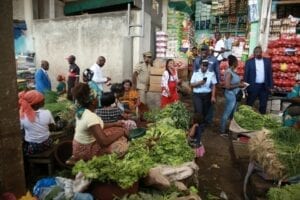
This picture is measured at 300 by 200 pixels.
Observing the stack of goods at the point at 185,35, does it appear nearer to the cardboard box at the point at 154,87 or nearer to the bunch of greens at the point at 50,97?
the cardboard box at the point at 154,87

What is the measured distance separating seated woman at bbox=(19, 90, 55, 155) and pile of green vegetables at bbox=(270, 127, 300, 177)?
3.39m

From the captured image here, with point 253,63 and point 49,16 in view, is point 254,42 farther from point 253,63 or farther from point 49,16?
point 49,16

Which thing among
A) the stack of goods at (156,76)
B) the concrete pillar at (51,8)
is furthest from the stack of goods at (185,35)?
the concrete pillar at (51,8)

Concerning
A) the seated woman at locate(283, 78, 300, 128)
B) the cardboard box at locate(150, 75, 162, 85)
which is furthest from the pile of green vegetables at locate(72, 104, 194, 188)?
the cardboard box at locate(150, 75, 162, 85)

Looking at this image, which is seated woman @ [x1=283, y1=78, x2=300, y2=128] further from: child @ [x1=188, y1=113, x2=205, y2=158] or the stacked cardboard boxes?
the stacked cardboard boxes

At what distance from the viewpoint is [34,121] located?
16.3ft

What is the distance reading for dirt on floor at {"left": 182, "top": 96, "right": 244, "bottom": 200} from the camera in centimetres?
529

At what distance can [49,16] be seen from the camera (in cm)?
1414

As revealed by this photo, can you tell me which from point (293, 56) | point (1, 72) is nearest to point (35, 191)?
point (1, 72)

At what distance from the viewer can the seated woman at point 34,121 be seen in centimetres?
490

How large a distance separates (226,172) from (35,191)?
3.67 meters

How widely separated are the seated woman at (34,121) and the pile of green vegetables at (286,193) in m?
3.32

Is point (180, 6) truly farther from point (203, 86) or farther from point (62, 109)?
point (62, 109)

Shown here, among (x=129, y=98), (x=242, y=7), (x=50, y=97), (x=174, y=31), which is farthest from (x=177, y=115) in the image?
(x=242, y=7)
